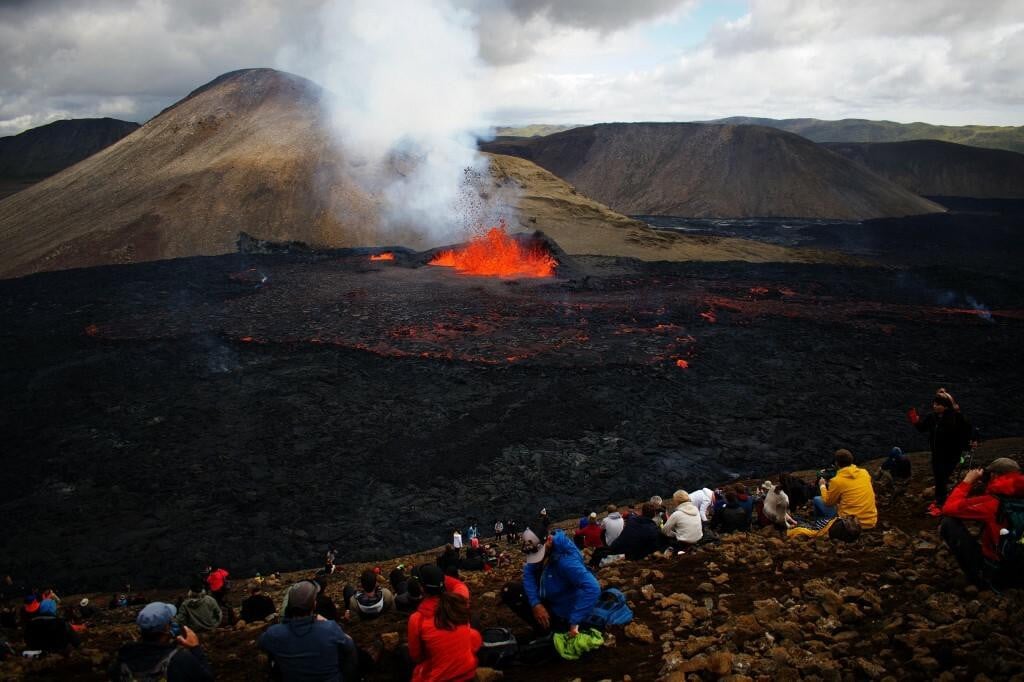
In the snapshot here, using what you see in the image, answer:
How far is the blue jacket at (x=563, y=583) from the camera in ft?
18.4

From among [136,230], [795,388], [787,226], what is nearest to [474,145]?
[136,230]

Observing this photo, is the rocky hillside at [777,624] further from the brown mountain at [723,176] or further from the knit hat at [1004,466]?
the brown mountain at [723,176]

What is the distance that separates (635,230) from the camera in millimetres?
58094

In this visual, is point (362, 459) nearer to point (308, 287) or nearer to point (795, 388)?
point (795, 388)

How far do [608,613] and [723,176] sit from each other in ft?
350

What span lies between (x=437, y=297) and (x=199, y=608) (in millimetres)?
28488

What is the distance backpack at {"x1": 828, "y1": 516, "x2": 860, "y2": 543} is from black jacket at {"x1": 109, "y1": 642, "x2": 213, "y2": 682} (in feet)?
23.2

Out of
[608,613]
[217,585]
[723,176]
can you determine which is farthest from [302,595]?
[723,176]

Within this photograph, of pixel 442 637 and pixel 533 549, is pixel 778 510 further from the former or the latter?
pixel 442 637

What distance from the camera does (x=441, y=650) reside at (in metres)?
4.72

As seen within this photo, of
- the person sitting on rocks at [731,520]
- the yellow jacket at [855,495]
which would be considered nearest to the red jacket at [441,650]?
the yellow jacket at [855,495]

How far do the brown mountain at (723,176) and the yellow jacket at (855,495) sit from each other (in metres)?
93.5

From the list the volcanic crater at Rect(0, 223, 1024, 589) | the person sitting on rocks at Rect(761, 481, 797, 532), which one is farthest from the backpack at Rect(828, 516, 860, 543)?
the volcanic crater at Rect(0, 223, 1024, 589)

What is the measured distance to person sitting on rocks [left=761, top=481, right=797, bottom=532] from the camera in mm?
9383
